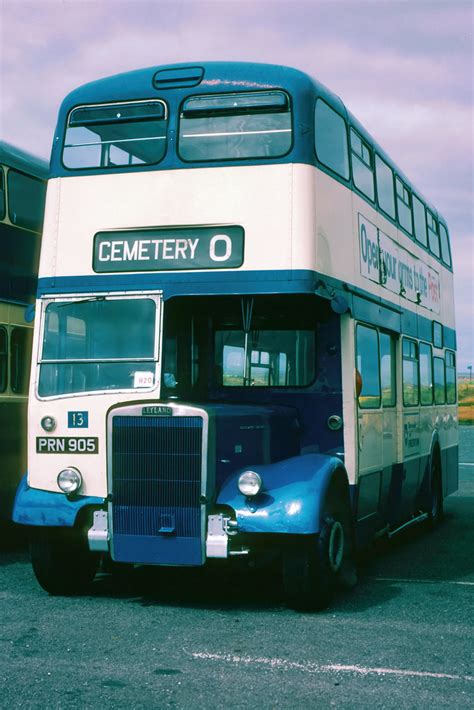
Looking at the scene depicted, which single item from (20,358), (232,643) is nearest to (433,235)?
(20,358)

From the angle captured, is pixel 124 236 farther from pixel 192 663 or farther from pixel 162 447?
pixel 192 663

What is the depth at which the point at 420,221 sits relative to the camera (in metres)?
13.7

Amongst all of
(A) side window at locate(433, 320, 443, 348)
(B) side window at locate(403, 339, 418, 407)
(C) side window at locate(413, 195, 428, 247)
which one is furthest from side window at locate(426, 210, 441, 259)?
Answer: (B) side window at locate(403, 339, 418, 407)

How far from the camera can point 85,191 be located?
8.70 meters

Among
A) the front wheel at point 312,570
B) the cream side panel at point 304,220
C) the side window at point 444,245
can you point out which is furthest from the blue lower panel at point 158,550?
the side window at point 444,245

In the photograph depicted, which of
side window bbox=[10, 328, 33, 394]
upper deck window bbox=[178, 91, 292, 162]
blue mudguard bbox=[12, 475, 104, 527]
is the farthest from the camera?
side window bbox=[10, 328, 33, 394]

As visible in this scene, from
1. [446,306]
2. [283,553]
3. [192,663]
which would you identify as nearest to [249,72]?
[283,553]

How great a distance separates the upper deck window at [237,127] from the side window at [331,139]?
1.12ft

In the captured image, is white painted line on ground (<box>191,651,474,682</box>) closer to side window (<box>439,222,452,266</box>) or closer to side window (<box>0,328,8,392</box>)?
side window (<box>0,328,8,392</box>)

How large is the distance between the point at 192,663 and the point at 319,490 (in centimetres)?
189

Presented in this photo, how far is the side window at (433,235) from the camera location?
1440cm

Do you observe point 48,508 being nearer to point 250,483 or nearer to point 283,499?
point 250,483

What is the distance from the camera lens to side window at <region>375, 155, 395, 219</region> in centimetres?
1106

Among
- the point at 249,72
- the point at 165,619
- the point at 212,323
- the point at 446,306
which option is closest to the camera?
the point at 165,619
